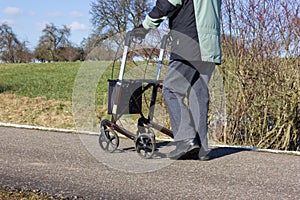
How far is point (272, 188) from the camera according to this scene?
3543 millimetres

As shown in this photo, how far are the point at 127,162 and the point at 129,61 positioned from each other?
246cm

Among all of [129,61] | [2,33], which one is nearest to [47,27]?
[2,33]

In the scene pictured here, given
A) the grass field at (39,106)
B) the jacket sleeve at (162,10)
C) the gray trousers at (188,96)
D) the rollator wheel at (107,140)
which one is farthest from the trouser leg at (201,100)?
the grass field at (39,106)

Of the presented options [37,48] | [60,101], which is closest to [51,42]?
[37,48]

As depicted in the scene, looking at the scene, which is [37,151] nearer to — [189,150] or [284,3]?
[189,150]

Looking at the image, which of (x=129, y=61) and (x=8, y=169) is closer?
(x=8, y=169)

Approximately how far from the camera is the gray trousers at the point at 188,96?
4.36m

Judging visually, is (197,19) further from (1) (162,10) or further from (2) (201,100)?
(2) (201,100)

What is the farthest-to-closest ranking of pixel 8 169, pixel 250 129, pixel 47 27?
pixel 47 27
pixel 250 129
pixel 8 169

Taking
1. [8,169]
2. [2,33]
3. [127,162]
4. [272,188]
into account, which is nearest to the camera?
[272,188]

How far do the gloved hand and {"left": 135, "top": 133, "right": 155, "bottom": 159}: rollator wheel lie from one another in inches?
37.3

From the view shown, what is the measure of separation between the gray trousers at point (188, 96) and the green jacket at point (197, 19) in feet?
0.61

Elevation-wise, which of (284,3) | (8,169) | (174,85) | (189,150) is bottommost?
(8,169)

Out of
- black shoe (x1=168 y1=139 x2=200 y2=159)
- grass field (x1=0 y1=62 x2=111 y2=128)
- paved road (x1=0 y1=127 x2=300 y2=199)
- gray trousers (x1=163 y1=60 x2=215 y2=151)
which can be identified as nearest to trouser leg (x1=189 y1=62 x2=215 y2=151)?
gray trousers (x1=163 y1=60 x2=215 y2=151)
